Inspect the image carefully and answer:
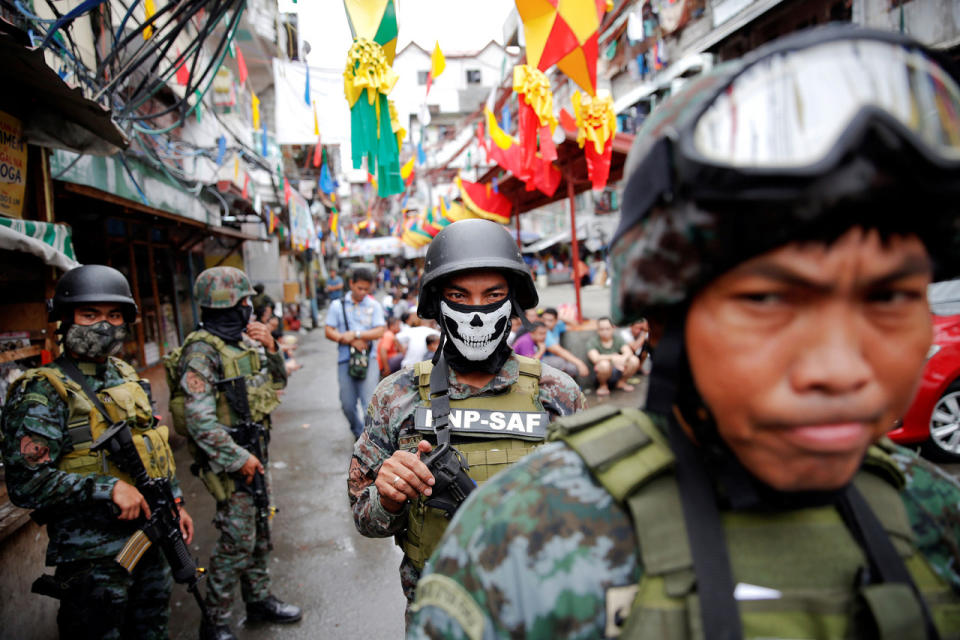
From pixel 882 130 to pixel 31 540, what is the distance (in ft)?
14.8

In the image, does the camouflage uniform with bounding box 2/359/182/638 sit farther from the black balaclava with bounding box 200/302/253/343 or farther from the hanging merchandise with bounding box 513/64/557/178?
the hanging merchandise with bounding box 513/64/557/178

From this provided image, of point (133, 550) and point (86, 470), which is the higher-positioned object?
point (86, 470)

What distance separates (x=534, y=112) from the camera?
6.30 m

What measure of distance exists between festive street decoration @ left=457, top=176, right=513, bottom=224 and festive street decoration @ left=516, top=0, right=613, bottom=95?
6195 millimetres

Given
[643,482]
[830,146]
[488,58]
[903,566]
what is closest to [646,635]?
[643,482]

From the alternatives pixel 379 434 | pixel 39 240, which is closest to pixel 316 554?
pixel 379 434

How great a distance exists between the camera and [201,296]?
11.2 ft

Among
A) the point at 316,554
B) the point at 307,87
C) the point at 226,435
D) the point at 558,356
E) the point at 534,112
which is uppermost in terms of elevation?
the point at 307,87

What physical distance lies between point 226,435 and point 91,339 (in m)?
0.90

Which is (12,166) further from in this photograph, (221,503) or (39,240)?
(221,503)

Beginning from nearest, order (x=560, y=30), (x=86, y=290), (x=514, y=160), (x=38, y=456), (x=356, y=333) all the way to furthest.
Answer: (x=38, y=456), (x=86, y=290), (x=560, y=30), (x=356, y=333), (x=514, y=160)

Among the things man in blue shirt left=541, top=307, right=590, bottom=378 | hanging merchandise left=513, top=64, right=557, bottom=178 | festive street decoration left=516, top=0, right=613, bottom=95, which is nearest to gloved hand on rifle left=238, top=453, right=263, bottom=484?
festive street decoration left=516, top=0, right=613, bottom=95

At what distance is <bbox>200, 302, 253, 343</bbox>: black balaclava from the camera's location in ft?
11.3

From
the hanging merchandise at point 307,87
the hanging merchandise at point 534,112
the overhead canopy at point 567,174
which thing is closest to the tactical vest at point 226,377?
the hanging merchandise at point 534,112
